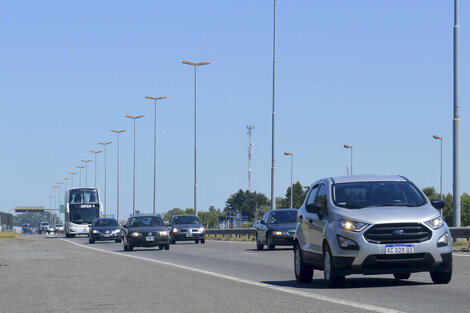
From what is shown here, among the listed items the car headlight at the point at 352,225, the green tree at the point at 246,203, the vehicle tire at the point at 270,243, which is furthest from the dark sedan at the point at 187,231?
the green tree at the point at 246,203

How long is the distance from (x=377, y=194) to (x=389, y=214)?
3.05ft

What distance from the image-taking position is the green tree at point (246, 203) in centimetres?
18562

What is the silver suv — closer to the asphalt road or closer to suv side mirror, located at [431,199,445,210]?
suv side mirror, located at [431,199,445,210]

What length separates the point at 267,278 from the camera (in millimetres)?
17906

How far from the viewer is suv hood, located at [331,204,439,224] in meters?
13.8

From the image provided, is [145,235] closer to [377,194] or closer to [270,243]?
[270,243]

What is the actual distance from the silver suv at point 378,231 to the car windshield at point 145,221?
2461cm

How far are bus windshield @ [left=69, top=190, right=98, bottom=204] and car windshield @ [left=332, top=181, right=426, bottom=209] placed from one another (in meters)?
59.1

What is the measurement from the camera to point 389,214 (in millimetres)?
13906

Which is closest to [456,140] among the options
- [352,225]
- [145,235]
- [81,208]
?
[145,235]

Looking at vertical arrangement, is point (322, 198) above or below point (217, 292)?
above

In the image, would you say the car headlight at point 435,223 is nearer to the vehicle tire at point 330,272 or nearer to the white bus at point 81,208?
the vehicle tire at point 330,272

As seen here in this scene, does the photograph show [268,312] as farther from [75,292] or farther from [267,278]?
[267,278]

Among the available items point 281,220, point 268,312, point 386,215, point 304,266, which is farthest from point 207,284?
point 281,220
